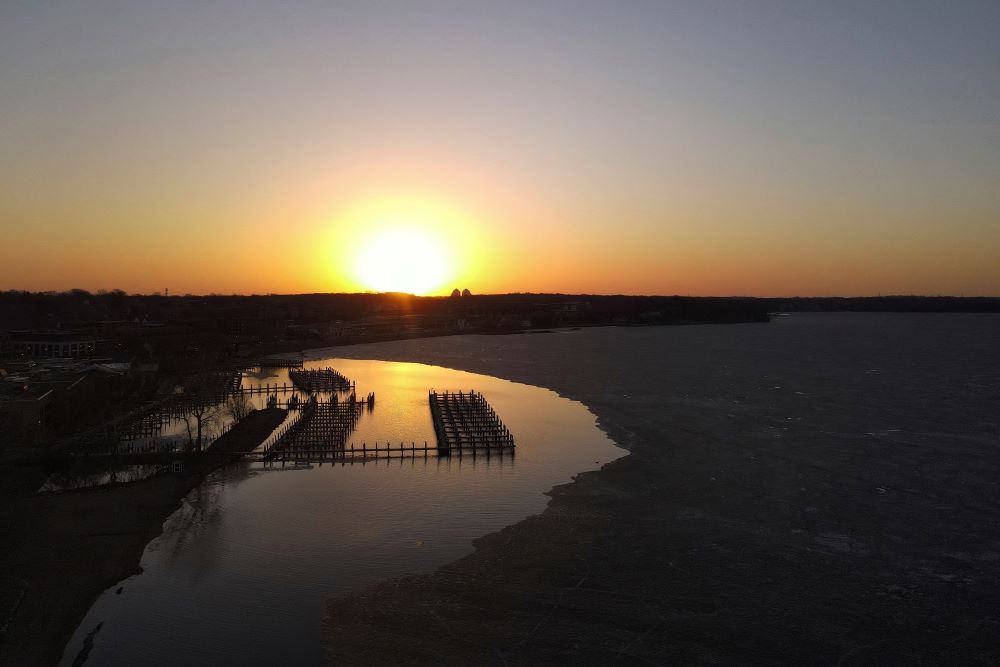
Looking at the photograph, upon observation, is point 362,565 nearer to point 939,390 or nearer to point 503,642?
point 503,642

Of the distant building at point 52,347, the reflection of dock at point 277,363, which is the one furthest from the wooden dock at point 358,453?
the distant building at point 52,347

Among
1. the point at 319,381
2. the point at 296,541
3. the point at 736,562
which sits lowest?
the point at 736,562

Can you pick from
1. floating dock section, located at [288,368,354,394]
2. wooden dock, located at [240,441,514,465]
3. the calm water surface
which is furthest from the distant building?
wooden dock, located at [240,441,514,465]

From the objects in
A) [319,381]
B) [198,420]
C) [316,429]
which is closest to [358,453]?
[316,429]

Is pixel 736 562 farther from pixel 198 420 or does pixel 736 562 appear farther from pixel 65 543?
pixel 198 420

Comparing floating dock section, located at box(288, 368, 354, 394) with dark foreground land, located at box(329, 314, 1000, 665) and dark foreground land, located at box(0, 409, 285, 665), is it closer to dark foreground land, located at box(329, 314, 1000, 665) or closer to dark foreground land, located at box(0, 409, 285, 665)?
dark foreground land, located at box(329, 314, 1000, 665)

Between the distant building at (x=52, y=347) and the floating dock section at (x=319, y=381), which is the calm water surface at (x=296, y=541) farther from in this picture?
the distant building at (x=52, y=347)
